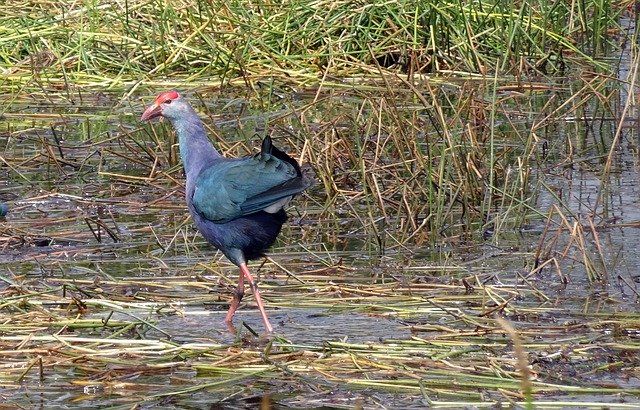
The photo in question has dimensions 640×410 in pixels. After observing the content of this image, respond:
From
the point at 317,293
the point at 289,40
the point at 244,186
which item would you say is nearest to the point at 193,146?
the point at 244,186

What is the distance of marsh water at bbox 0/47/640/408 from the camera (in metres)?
4.33

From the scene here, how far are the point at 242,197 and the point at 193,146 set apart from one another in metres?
0.49

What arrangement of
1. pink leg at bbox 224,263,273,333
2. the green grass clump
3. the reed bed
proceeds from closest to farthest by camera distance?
1. the reed bed
2. pink leg at bbox 224,263,273,333
3. the green grass clump

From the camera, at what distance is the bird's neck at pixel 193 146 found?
5.50 metres

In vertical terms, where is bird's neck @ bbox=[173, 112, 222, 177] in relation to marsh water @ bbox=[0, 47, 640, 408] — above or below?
above

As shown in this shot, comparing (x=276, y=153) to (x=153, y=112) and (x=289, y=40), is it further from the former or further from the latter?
(x=289, y=40)

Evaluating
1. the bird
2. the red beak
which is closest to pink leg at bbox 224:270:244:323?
the bird

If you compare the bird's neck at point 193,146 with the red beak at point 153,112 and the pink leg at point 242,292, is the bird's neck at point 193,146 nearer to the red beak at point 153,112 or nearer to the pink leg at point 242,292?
the red beak at point 153,112

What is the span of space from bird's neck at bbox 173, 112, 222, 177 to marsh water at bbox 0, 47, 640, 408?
21.3 inches

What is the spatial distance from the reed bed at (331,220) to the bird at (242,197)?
→ 27cm

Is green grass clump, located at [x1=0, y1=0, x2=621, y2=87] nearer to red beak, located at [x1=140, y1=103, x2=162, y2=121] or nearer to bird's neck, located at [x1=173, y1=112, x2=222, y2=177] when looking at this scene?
red beak, located at [x1=140, y1=103, x2=162, y2=121]

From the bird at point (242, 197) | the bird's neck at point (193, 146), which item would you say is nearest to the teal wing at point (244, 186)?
the bird at point (242, 197)

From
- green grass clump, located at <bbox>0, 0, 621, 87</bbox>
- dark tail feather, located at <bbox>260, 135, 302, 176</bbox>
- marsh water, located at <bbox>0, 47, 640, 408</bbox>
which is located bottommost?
green grass clump, located at <bbox>0, 0, 621, 87</bbox>

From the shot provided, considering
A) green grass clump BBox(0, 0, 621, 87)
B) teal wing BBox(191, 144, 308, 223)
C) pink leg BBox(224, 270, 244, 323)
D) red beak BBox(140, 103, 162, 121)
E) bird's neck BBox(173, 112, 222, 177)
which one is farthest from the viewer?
green grass clump BBox(0, 0, 621, 87)
